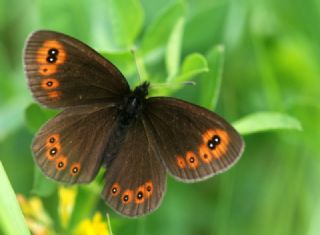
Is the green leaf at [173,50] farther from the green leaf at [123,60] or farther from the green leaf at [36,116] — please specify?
the green leaf at [36,116]

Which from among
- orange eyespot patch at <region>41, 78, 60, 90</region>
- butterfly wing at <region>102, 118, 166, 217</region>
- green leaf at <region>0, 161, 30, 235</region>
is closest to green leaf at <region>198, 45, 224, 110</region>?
butterfly wing at <region>102, 118, 166, 217</region>

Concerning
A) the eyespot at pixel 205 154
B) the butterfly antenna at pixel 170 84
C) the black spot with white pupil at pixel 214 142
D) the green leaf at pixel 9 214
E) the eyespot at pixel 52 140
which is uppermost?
the butterfly antenna at pixel 170 84

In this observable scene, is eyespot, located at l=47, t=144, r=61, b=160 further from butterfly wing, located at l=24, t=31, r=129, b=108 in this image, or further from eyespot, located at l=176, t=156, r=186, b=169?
eyespot, located at l=176, t=156, r=186, b=169

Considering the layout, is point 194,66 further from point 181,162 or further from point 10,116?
point 10,116

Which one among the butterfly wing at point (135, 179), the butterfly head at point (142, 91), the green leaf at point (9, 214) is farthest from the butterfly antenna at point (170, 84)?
the green leaf at point (9, 214)

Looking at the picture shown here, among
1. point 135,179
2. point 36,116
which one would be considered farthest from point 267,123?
point 36,116
